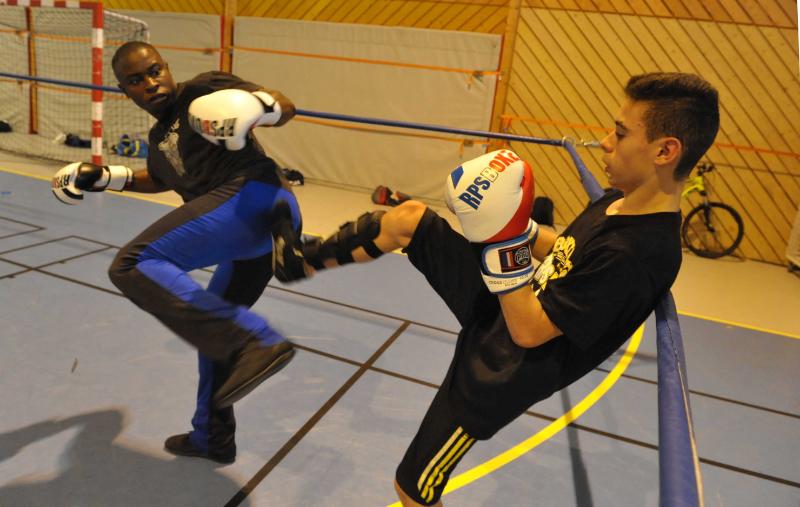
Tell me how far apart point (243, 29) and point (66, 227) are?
450 cm

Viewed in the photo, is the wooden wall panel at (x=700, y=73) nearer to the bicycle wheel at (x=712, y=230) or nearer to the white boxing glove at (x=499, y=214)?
the bicycle wheel at (x=712, y=230)

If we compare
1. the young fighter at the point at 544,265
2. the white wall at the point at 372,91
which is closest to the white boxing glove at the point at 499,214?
the young fighter at the point at 544,265

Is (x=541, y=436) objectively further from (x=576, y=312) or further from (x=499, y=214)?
(x=499, y=214)

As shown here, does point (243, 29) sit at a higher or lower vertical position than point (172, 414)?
higher

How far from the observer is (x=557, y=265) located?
1.28 meters

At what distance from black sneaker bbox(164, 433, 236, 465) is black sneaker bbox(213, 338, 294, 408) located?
582 mm

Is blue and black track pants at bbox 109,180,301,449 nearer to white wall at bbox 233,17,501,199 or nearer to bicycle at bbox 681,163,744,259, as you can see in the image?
white wall at bbox 233,17,501,199

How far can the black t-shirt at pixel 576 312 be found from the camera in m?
1.09

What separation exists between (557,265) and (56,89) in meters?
9.78

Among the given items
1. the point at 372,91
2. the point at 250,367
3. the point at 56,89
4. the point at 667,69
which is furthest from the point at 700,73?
the point at 56,89

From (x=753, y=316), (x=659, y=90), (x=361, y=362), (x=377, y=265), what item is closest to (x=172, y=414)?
(x=361, y=362)

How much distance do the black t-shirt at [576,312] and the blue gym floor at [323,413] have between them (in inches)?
31.0

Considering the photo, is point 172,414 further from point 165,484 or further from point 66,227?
point 66,227

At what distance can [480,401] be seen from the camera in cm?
127
